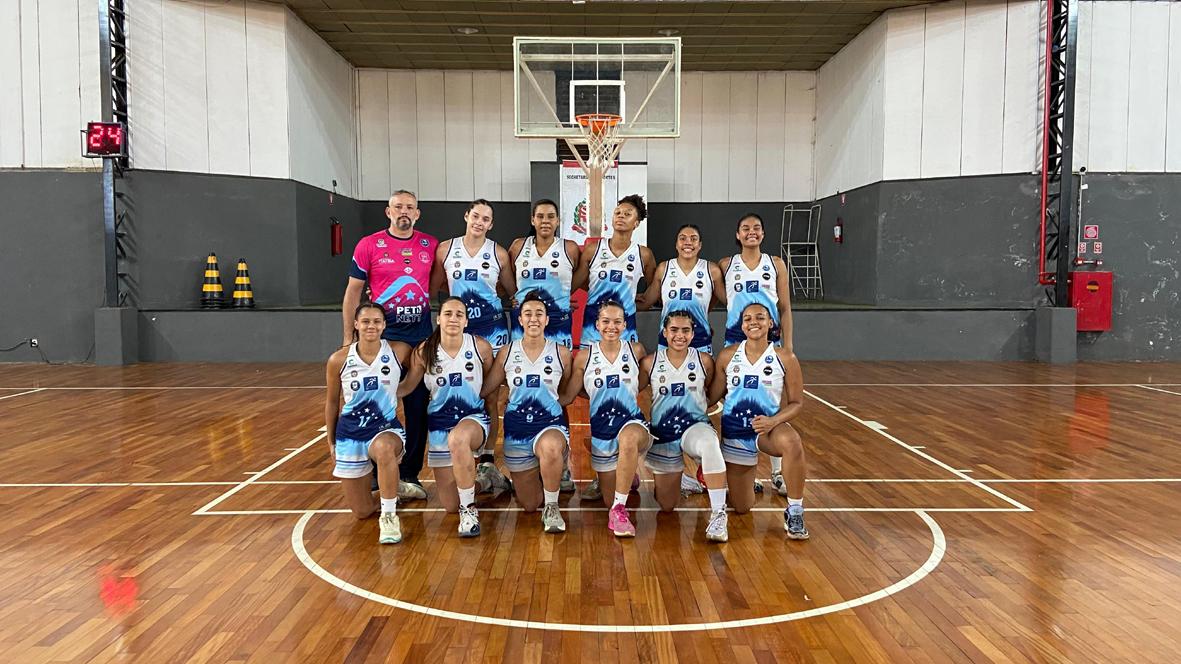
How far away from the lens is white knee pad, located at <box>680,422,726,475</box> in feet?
13.0

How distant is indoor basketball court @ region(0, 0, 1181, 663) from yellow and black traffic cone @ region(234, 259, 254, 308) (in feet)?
0.13

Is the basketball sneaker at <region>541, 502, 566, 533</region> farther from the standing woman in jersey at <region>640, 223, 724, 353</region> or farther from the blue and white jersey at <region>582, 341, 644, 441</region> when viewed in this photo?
the standing woman in jersey at <region>640, 223, 724, 353</region>

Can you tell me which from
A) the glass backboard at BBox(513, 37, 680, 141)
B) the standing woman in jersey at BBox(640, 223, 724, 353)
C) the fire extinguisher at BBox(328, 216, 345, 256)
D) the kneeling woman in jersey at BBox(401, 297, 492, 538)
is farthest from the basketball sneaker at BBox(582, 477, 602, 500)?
the fire extinguisher at BBox(328, 216, 345, 256)

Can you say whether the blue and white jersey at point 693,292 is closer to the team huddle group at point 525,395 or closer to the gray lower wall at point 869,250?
the team huddle group at point 525,395

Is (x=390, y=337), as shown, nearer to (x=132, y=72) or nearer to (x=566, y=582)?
(x=566, y=582)

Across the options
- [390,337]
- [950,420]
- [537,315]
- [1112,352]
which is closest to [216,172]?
[390,337]

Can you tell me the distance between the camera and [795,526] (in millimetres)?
3926

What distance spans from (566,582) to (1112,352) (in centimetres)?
1098

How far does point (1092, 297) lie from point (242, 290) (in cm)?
1185

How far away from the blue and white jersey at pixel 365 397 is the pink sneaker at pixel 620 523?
3.95ft

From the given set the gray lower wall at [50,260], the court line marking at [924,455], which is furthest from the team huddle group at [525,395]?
the gray lower wall at [50,260]

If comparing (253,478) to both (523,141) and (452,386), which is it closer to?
(452,386)

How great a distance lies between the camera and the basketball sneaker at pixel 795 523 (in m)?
3.90

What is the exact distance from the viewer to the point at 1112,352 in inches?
447
